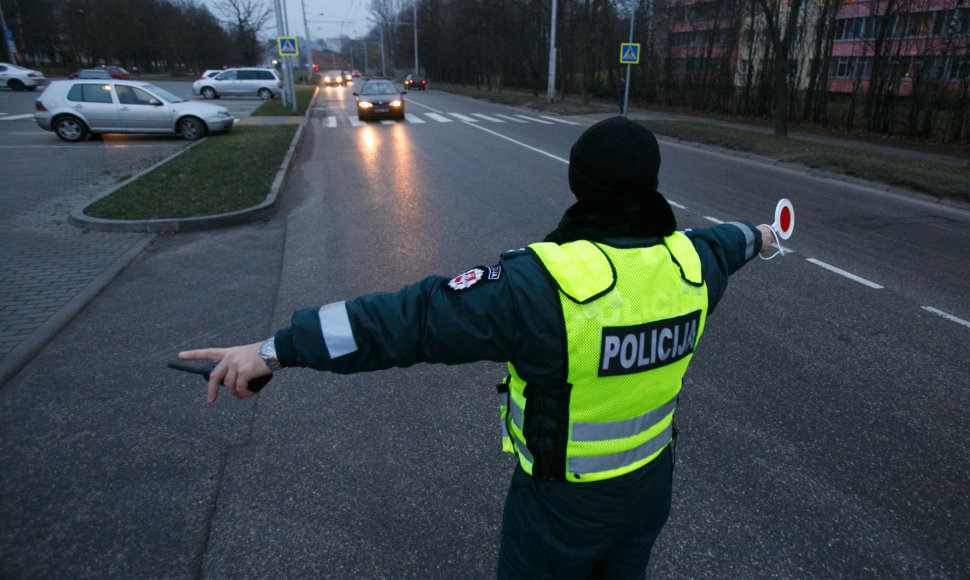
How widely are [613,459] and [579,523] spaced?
0.19 metres

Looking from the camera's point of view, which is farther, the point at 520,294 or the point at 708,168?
the point at 708,168

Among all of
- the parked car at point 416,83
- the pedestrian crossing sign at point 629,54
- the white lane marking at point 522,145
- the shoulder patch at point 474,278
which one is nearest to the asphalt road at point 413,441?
the shoulder patch at point 474,278

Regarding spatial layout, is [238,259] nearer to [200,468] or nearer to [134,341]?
[134,341]

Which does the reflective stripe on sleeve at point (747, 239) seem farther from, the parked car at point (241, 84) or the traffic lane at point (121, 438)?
the parked car at point (241, 84)

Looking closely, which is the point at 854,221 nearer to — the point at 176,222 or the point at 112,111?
the point at 176,222

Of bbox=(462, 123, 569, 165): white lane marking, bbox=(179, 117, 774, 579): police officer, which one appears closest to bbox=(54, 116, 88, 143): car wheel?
bbox=(462, 123, 569, 165): white lane marking

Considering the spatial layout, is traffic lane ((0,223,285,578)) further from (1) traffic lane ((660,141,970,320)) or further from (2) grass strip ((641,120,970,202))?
(2) grass strip ((641,120,970,202))

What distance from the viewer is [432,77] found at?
3275 inches

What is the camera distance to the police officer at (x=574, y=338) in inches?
52.4

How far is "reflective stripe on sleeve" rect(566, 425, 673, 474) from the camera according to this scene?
148 centimetres

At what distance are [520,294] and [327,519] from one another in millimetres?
1892

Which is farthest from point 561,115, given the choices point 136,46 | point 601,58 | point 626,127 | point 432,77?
point 432,77

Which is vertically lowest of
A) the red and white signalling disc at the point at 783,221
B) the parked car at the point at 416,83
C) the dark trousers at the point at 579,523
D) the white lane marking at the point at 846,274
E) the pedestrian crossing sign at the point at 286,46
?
the white lane marking at the point at 846,274

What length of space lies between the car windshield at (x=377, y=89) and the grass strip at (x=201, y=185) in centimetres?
890
